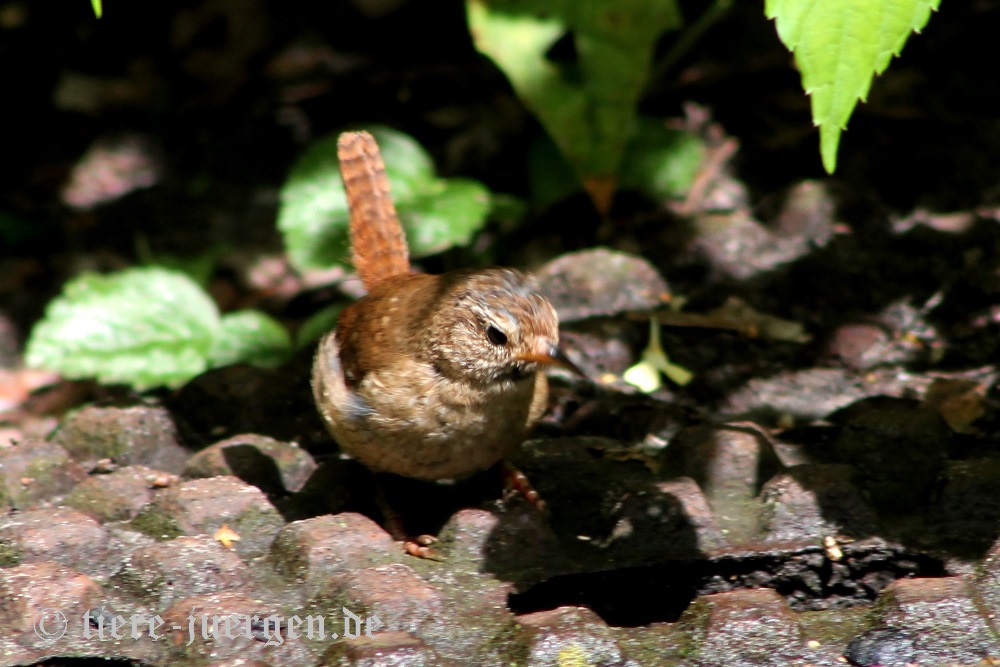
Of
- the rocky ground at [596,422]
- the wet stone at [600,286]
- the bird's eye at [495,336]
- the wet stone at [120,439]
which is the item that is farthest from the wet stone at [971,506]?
the wet stone at [120,439]

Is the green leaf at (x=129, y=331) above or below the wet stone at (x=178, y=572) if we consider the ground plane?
above

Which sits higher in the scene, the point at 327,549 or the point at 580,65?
the point at 580,65

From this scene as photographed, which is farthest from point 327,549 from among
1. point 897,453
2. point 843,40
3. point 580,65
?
point 580,65

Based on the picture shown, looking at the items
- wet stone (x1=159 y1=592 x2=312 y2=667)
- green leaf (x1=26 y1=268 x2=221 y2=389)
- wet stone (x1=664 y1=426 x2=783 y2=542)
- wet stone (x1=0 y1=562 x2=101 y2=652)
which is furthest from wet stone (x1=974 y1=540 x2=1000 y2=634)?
green leaf (x1=26 y1=268 x2=221 y2=389)

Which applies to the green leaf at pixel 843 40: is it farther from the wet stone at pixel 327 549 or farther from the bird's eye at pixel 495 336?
the wet stone at pixel 327 549

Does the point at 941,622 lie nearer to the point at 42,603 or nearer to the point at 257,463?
the point at 257,463

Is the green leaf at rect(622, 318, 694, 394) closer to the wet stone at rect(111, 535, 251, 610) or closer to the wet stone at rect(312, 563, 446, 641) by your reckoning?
the wet stone at rect(312, 563, 446, 641)
